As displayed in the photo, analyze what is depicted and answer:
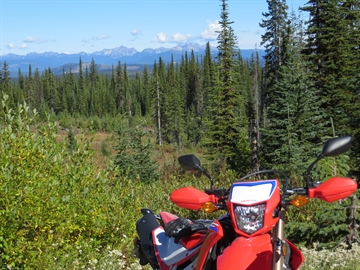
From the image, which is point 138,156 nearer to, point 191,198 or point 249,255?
point 191,198

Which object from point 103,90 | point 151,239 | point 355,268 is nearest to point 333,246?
point 355,268

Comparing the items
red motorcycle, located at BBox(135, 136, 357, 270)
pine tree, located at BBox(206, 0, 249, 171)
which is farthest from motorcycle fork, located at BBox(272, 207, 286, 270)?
pine tree, located at BBox(206, 0, 249, 171)

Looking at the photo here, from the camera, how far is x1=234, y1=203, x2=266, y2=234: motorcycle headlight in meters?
2.42

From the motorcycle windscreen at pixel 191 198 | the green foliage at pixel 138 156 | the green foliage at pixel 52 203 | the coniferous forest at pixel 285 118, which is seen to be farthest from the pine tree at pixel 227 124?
the motorcycle windscreen at pixel 191 198

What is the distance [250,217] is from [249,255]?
0.20 m

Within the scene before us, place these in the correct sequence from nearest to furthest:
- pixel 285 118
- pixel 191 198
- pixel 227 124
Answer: pixel 191 198 < pixel 285 118 < pixel 227 124

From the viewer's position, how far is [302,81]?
19250 mm

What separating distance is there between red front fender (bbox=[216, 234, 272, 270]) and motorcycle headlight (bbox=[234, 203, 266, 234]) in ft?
0.23

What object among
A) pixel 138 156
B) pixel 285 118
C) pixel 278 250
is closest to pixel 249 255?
pixel 278 250

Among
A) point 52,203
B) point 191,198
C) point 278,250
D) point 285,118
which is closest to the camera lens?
point 278,250

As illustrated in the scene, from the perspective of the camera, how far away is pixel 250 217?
8.02 feet

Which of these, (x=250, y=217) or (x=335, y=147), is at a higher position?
(x=335, y=147)

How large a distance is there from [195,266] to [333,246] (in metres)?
3.55

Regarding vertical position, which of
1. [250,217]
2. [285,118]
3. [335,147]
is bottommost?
[285,118]
